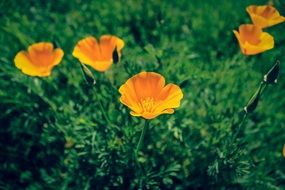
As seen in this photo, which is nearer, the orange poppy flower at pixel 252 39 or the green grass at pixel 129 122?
the orange poppy flower at pixel 252 39

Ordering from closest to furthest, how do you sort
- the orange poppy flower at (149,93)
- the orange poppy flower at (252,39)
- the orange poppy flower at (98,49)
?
the orange poppy flower at (149,93) → the orange poppy flower at (252,39) → the orange poppy flower at (98,49)

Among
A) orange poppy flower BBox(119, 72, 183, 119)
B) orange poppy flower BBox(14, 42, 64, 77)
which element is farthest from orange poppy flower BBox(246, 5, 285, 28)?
orange poppy flower BBox(14, 42, 64, 77)

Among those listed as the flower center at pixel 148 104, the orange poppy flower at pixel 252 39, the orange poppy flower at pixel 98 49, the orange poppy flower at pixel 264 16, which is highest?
the orange poppy flower at pixel 98 49

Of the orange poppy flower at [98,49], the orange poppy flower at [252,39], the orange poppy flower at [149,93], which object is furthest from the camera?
the orange poppy flower at [98,49]

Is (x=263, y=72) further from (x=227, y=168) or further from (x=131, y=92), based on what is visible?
(x=131, y=92)

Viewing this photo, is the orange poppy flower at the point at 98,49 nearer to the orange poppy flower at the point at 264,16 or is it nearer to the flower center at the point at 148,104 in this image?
the flower center at the point at 148,104

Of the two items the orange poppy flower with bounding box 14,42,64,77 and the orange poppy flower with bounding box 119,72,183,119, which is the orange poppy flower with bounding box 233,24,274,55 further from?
the orange poppy flower with bounding box 14,42,64,77

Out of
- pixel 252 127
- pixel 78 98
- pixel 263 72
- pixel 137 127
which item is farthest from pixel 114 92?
pixel 263 72

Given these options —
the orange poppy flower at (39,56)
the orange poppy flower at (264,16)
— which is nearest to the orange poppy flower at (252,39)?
the orange poppy flower at (264,16)
